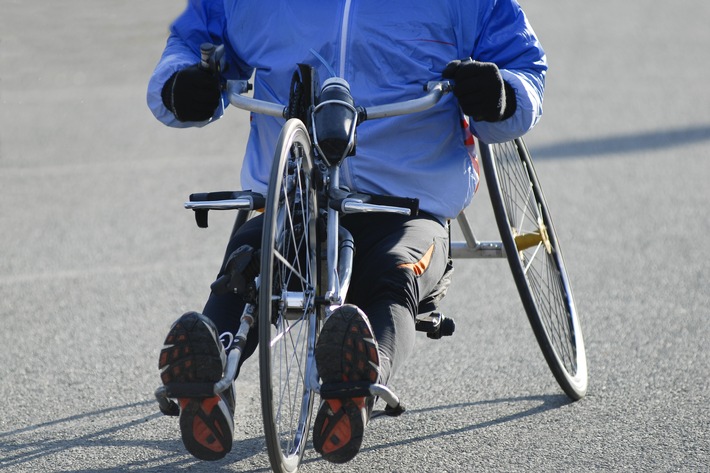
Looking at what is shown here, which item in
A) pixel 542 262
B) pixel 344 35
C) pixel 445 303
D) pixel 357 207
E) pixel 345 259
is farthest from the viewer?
pixel 445 303

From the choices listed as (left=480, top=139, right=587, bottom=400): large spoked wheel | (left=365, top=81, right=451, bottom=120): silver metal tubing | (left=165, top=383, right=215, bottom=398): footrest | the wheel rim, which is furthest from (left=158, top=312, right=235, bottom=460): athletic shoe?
the wheel rim

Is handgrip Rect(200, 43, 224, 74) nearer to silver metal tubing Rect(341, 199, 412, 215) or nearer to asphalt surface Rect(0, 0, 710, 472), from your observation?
silver metal tubing Rect(341, 199, 412, 215)

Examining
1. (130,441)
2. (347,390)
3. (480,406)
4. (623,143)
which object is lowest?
(623,143)

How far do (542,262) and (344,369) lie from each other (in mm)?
1627

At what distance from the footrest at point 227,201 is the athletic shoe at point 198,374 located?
0.33 m

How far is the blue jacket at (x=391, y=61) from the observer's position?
3398mm

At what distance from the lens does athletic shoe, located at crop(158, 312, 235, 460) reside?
2.77 m

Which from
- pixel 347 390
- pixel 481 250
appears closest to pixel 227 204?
pixel 347 390

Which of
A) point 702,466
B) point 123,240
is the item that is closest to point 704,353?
point 702,466

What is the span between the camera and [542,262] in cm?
423

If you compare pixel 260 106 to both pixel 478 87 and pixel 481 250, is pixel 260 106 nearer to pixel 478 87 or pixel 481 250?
pixel 478 87

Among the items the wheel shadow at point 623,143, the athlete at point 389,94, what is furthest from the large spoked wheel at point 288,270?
the wheel shadow at point 623,143

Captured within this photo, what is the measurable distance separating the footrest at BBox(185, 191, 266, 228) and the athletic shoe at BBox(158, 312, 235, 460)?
1.10ft

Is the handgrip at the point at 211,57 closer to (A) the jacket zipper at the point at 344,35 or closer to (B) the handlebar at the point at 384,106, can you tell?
(B) the handlebar at the point at 384,106
